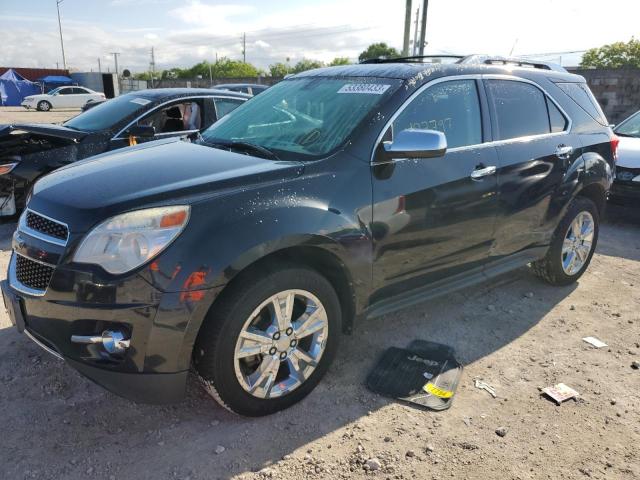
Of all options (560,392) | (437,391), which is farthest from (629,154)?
(437,391)

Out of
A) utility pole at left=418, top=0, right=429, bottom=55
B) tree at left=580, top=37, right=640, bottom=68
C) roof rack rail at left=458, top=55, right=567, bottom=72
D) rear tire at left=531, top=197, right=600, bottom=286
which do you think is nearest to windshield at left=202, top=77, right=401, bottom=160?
roof rack rail at left=458, top=55, right=567, bottom=72

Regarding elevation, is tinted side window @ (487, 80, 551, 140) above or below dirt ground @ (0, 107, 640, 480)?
above

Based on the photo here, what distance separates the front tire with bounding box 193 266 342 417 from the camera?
2469 millimetres

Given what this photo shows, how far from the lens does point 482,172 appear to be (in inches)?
138

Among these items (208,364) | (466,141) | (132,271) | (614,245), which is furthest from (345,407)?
(614,245)

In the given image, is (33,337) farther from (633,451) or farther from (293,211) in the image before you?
(633,451)

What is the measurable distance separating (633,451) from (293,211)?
2116mm

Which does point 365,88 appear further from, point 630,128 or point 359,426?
point 630,128

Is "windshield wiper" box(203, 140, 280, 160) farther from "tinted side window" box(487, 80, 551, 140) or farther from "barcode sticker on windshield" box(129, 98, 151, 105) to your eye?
"barcode sticker on windshield" box(129, 98, 151, 105)

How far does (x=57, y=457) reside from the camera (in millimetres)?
2463

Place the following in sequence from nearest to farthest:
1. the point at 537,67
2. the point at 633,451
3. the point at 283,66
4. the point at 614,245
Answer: the point at 633,451 < the point at 537,67 < the point at 614,245 < the point at 283,66

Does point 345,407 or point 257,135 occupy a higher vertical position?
point 257,135

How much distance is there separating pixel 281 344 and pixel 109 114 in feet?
16.0

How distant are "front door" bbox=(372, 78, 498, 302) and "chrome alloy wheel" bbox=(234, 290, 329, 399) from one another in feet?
1.62
